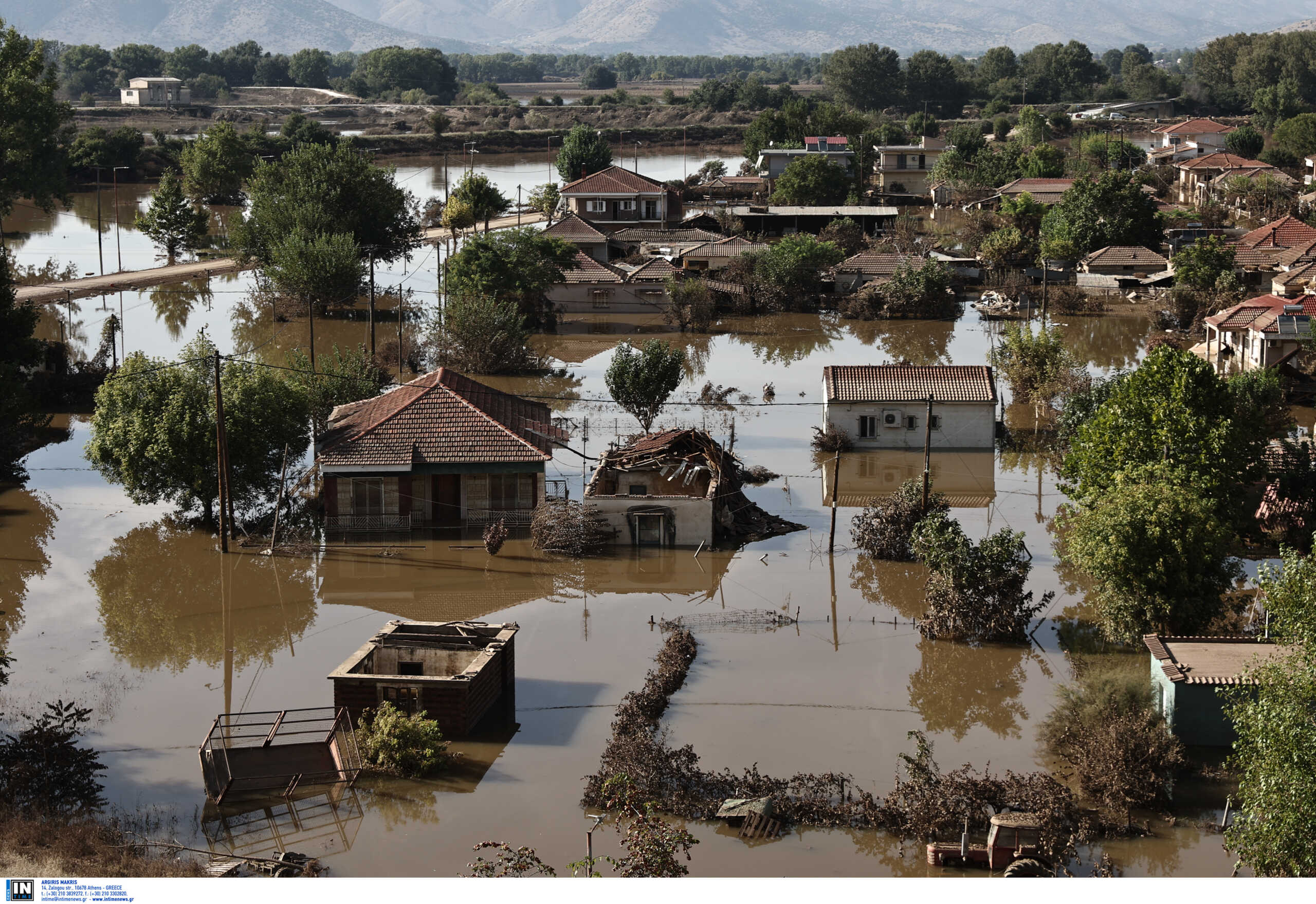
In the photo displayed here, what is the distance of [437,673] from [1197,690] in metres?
9.57

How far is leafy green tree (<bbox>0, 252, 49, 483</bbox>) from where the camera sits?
29859mm

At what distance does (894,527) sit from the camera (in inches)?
972

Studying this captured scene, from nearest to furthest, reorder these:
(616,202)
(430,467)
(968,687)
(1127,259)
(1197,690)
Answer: (1197,690) → (968,687) → (430,467) → (1127,259) → (616,202)

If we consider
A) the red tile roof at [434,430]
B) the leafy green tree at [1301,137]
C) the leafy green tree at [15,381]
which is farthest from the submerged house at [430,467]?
the leafy green tree at [1301,137]

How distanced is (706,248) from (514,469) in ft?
95.3

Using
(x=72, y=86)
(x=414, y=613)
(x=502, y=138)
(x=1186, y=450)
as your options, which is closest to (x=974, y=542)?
(x=1186, y=450)

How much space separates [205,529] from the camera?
2644cm

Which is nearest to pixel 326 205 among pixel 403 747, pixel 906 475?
pixel 906 475

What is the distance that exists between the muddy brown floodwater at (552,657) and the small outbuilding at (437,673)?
44 cm

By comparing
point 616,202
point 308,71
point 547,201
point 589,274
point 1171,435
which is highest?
point 308,71

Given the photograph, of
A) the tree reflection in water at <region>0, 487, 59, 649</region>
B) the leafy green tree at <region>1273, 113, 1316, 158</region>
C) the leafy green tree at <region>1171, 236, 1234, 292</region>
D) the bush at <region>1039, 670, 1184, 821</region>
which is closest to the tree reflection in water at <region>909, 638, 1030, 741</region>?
the bush at <region>1039, 670, 1184, 821</region>

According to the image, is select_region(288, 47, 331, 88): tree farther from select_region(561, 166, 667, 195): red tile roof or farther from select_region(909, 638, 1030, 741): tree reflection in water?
select_region(909, 638, 1030, 741): tree reflection in water

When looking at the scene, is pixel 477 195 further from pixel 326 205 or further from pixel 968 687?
pixel 968 687

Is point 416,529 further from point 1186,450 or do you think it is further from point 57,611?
point 1186,450
